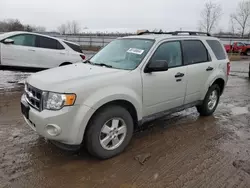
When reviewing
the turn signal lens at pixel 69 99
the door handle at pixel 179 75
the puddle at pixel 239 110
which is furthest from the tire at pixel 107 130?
the puddle at pixel 239 110

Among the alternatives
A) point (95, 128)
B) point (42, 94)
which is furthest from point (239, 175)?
point (42, 94)

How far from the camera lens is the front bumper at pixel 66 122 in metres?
2.89

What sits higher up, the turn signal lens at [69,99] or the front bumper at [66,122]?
the turn signal lens at [69,99]

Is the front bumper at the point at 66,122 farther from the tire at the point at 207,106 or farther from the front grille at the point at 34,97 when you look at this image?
the tire at the point at 207,106

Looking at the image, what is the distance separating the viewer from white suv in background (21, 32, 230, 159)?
2.95m

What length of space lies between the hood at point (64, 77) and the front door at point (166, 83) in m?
0.63

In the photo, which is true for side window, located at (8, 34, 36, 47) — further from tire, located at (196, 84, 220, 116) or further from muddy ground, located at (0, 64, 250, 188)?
tire, located at (196, 84, 220, 116)

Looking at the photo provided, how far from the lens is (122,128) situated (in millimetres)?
3473

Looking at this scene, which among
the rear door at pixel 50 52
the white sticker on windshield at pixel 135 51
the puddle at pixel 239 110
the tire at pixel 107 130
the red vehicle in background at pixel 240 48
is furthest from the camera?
the red vehicle in background at pixel 240 48

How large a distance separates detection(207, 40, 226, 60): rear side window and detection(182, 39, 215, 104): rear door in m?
0.30

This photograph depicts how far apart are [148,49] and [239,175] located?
89.3 inches

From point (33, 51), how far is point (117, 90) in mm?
5551

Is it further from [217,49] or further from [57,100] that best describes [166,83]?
[217,49]

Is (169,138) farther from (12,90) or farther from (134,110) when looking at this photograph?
(12,90)
